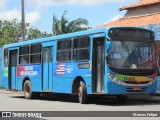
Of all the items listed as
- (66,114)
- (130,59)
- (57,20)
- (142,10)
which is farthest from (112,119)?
(57,20)

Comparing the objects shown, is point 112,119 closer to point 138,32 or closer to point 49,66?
Result: point 138,32

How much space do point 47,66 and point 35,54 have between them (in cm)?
155

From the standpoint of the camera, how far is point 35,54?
22531 millimetres

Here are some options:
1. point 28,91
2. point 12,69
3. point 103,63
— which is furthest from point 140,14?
point 103,63

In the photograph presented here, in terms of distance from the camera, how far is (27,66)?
76.4 feet

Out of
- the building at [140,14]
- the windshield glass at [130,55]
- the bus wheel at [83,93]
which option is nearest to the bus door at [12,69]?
the bus wheel at [83,93]

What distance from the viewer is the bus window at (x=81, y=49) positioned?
59.5 ft

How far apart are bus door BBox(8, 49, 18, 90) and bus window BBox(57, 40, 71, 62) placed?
16.7 feet

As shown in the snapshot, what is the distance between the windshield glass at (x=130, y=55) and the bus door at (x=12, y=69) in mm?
8988

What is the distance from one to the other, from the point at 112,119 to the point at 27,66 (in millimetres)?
11403

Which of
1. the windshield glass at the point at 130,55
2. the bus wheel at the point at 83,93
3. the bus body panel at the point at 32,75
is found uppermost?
the windshield glass at the point at 130,55

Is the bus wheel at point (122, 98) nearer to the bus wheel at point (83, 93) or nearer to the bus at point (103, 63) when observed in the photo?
the bus at point (103, 63)

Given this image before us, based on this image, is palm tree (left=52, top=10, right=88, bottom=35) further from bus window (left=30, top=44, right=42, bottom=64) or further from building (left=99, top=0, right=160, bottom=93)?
bus window (left=30, top=44, right=42, bottom=64)

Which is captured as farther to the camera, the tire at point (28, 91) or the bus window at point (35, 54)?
the tire at point (28, 91)
